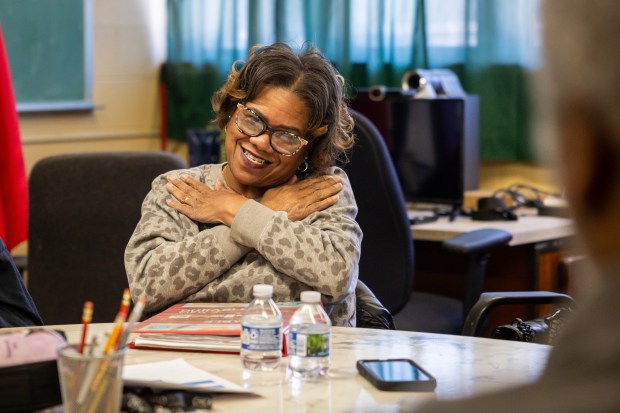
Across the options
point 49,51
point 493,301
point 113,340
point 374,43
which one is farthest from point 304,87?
point 49,51

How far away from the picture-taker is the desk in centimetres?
129

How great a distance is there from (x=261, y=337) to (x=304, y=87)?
759 mm

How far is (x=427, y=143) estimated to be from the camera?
3.27 meters

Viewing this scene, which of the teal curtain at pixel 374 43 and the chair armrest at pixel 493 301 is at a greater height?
the teal curtain at pixel 374 43

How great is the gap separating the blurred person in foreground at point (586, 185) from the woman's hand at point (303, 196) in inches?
59.3

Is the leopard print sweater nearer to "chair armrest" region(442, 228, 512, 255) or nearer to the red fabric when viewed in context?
"chair armrest" region(442, 228, 512, 255)

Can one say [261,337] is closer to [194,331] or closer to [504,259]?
[194,331]

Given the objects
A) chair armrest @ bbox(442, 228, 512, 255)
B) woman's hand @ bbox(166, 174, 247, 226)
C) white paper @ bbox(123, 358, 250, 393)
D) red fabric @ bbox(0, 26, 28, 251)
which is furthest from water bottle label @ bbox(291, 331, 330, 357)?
red fabric @ bbox(0, 26, 28, 251)

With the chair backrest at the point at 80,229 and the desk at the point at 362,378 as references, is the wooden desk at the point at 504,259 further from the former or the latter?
the desk at the point at 362,378

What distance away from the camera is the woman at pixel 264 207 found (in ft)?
6.18

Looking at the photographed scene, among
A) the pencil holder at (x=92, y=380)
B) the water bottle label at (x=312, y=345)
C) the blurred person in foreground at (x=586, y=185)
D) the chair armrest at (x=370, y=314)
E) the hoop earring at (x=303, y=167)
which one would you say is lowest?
the chair armrest at (x=370, y=314)

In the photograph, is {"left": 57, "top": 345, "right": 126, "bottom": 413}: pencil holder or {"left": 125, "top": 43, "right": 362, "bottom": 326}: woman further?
{"left": 125, "top": 43, "right": 362, "bottom": 326}: woman

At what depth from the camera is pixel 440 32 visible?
3.96 meters

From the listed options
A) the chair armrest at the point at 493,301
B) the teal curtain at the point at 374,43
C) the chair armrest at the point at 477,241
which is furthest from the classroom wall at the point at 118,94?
the chair armrest at the point at 493,301
